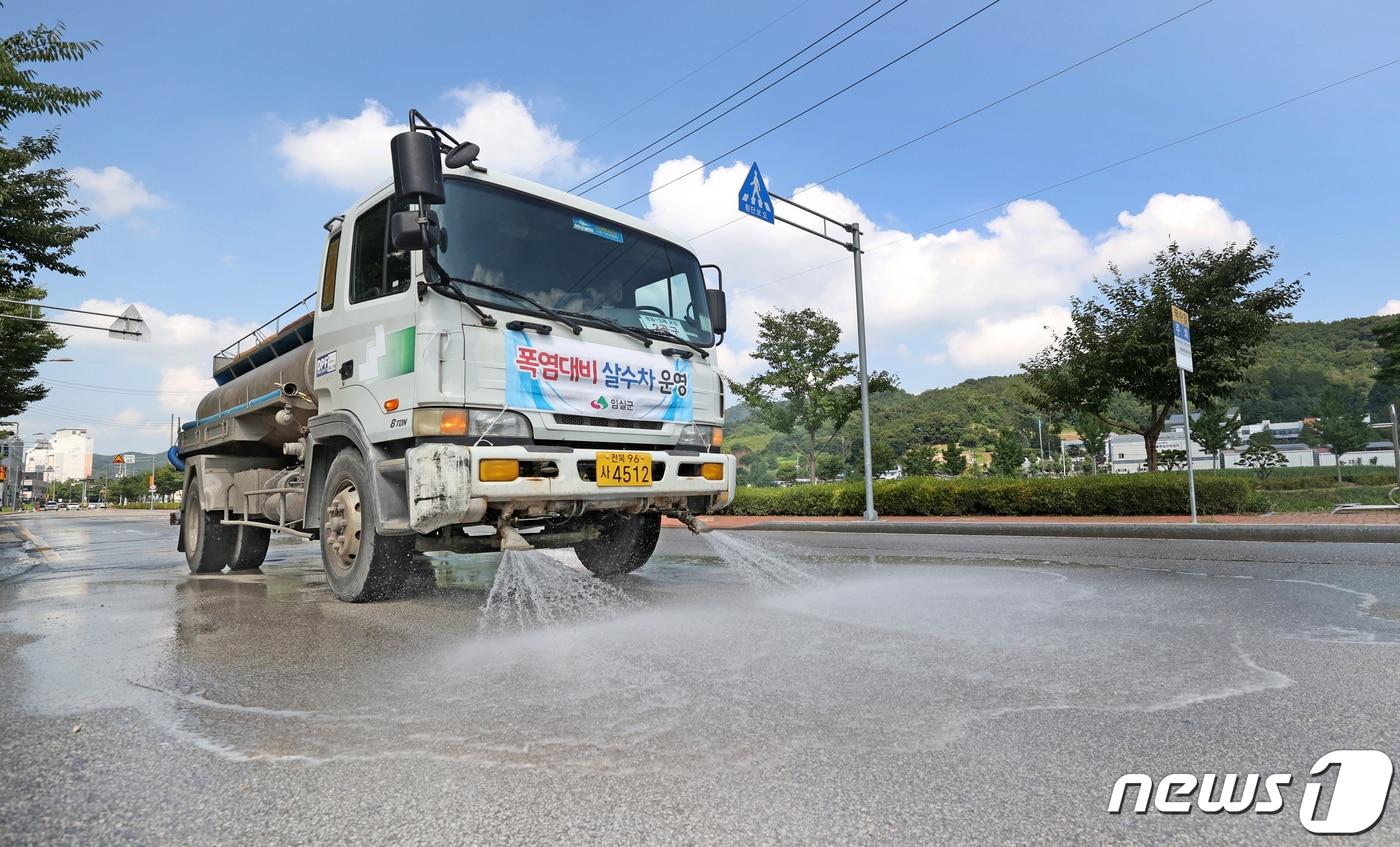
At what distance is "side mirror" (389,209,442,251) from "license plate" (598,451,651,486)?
159 cm

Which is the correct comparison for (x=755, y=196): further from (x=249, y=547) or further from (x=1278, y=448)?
(x=1278, y=448)

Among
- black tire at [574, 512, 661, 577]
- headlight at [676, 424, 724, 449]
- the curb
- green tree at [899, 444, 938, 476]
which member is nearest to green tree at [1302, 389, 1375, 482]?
green tree at [899, 444, 938, 476]

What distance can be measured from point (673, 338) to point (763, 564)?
273cm

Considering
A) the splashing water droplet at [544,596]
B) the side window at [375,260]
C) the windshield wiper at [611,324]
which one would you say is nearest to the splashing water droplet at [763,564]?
the splashing water droplet at [544,596]

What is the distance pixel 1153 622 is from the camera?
164 inches

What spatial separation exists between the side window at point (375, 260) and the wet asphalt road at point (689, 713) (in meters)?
2.07

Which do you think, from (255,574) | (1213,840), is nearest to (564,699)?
(1213,840)

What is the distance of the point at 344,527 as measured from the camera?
17.4 ft

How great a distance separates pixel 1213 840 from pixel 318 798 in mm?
2153

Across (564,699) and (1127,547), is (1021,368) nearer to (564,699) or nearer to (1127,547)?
(1127,547)

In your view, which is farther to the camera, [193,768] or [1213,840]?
[193,768]

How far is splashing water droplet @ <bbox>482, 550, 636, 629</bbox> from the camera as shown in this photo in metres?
4.71

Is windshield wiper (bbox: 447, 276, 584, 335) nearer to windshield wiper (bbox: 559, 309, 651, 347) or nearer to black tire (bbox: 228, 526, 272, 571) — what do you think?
windshield wiper (bbox: 559, 309, 651, 347)

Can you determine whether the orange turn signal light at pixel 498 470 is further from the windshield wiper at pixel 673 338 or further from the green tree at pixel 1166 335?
the green tree at pixel 1166 335
